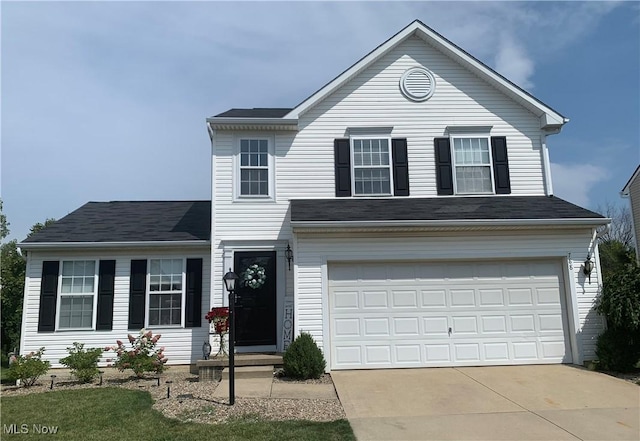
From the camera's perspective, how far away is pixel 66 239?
36.9ft

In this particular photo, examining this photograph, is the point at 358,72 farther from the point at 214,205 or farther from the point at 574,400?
the point at 574,400

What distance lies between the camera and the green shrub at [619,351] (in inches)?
363

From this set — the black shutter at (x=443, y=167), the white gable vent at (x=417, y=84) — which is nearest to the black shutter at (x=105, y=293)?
the black shutter at (x=443, y=167)

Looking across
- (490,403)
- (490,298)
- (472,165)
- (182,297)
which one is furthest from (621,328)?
(182,297)

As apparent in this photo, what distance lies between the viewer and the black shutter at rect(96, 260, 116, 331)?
1105 centimetres

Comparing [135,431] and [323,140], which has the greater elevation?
[323,140]

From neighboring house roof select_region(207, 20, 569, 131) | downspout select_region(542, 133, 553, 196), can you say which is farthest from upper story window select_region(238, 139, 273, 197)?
downspout select_region(542, 133, 553, 196)

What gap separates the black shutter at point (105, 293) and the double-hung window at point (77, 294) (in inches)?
5.9

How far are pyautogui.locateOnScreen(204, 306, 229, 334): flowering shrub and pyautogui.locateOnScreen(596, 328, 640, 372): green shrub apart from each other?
784 cm

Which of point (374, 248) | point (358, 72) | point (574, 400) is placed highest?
point (358, 72)

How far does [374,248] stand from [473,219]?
225 centimetres

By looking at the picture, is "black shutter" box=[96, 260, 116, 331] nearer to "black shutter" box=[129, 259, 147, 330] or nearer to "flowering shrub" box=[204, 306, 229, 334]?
"black shutter" box=[129, 259, 147, 330]

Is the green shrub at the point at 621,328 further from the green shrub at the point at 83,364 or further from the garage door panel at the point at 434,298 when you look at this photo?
the green shrub at the point at 83,364

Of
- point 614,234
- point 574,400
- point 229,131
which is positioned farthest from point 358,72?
point 614,234
